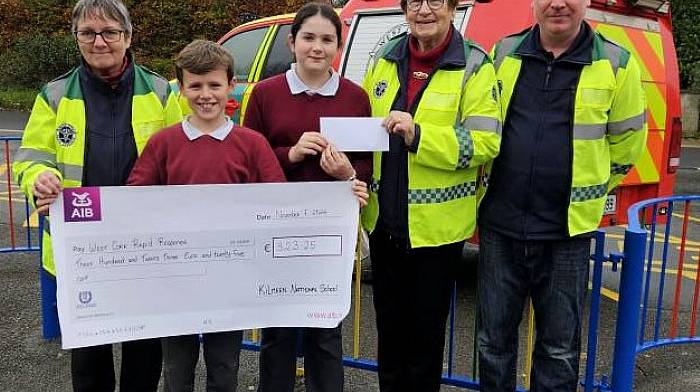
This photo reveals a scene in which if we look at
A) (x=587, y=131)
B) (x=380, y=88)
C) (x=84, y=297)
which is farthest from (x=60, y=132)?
(x=587, y=131)

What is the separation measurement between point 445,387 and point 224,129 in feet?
6.53

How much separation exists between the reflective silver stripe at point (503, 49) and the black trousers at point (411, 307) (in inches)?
28.9

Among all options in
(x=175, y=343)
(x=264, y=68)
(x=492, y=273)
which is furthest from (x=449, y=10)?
(x=264, y=68)

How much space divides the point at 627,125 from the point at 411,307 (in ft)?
3.60

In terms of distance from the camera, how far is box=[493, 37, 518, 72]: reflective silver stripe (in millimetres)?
2612

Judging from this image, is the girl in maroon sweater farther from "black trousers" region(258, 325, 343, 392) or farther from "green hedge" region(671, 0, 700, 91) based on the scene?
"green hedge" region(671, 0, 700, 91)

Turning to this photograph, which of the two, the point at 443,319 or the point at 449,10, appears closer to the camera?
the point at 449,10

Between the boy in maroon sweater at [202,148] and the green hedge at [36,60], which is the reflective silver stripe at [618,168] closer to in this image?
the boy in maroon sweater at [202,148]

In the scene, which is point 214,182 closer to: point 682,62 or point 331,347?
point 331,347

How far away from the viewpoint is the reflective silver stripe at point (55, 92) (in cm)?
246

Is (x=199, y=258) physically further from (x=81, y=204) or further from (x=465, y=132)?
(x=465, y=132)

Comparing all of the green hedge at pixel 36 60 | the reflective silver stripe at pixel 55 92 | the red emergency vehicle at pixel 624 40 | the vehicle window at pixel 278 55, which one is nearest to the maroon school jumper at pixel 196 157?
the reflective silver stripe at pixel 55 92

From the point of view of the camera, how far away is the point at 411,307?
277cm

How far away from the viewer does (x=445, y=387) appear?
11.9 feet
